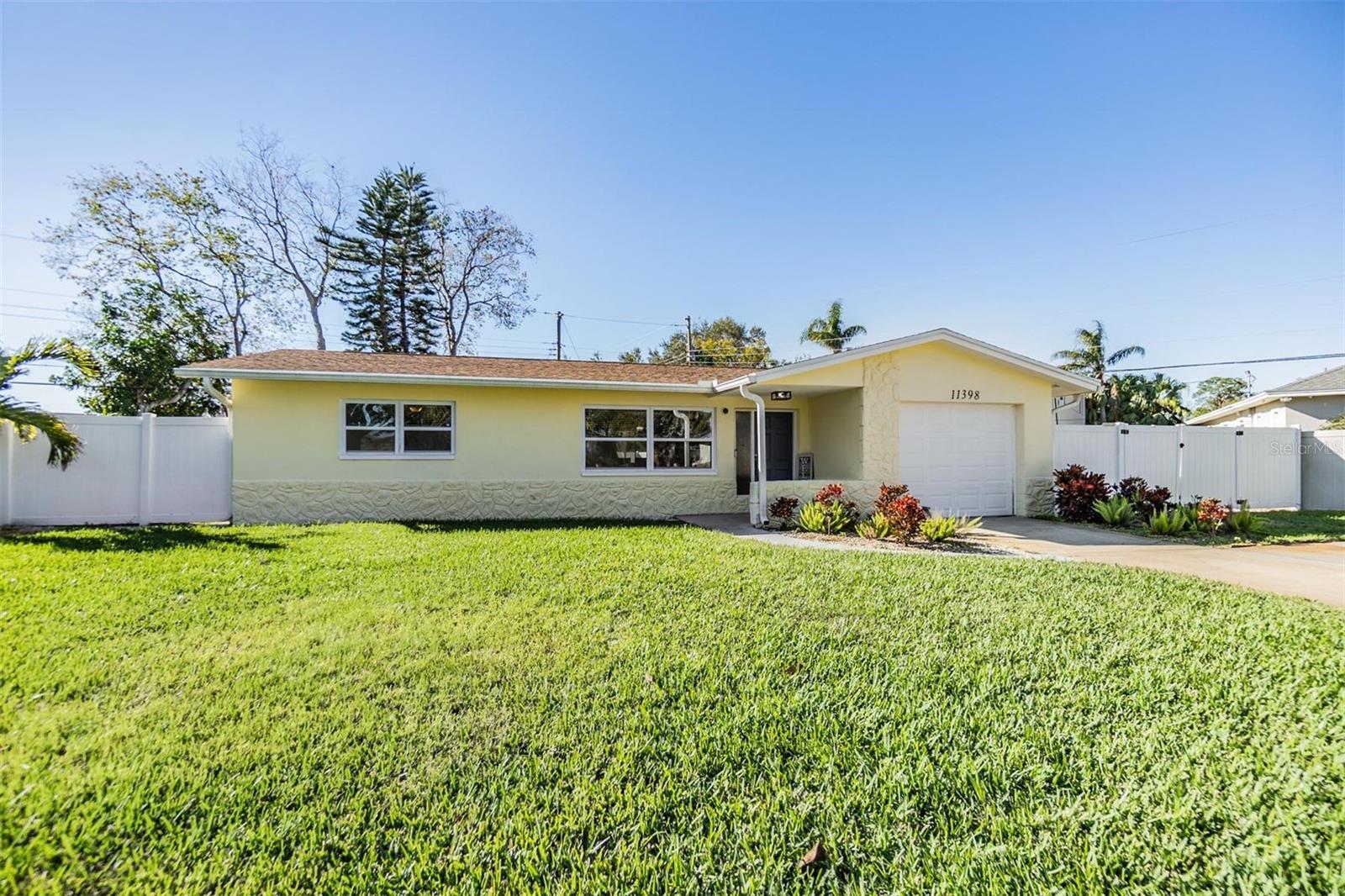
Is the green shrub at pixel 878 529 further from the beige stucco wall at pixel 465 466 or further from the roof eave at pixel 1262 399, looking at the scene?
the roof eave at pixel 1262 399

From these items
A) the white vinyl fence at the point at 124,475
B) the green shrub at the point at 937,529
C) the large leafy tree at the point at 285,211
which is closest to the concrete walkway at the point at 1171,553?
the green shrub at the point at 937,529

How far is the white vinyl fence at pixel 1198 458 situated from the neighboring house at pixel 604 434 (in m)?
1.54

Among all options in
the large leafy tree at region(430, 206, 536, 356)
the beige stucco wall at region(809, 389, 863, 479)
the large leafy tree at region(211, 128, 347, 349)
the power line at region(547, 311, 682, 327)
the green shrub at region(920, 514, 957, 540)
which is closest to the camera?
the green shrub at region(920, 514, 957, 540)

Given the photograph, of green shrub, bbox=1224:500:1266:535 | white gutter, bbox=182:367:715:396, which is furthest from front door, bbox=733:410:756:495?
green shrub, bbox=1224:500:1266:535

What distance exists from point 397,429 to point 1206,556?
48.1ft

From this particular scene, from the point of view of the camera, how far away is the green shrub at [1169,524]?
32.9 feet

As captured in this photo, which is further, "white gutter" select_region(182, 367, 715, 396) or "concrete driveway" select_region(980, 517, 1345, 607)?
"white gutter" select_region(182, 367, 715, 396)

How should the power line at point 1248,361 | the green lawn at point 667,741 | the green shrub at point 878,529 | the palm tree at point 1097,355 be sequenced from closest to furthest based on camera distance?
the green lawn at point 667,741, the green shrub at point 878,529, the power line at point 1248,361, the palm tree at point 1097,355

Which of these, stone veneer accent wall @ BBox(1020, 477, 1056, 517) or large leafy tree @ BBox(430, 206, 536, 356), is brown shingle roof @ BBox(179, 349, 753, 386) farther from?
large leafy tree @ BBox(430, 206, 536, 356)

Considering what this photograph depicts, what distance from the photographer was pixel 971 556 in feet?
25.7

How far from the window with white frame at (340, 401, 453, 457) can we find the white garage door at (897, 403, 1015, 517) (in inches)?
Result: 399

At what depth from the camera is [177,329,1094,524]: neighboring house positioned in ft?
36.9

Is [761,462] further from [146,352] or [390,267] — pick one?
[390,267]

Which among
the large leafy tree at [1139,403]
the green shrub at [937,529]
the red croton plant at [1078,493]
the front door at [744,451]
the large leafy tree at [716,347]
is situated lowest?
the green shrub at [937,529]
